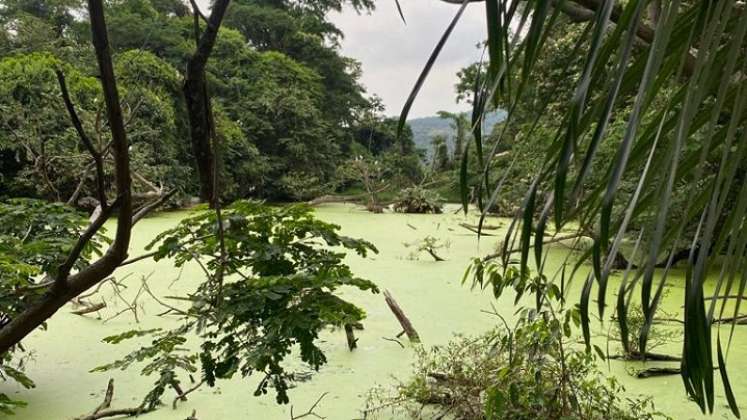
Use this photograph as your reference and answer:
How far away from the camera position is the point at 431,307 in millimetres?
2852

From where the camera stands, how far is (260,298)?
3.09ft

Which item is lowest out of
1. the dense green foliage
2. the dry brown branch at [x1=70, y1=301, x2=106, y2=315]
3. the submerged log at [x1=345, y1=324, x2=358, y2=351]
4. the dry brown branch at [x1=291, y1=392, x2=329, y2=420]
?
the dry brown branch at [x1=70, y1=301, x2=106, y2=315]

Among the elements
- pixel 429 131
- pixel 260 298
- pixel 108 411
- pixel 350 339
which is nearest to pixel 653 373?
pixel 350 339

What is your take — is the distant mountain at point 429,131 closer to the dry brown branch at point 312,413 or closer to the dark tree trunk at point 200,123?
the dry brown branch at point 312,413

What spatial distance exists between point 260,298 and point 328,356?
125 cm

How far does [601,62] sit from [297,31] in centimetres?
1258

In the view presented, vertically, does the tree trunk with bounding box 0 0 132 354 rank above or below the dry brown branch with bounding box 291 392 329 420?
above

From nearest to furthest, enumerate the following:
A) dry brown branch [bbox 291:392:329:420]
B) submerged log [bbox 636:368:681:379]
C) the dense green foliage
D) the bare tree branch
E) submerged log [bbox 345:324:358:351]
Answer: the bare tree branch < dry brown branch [bbox 291:392:329:420] < submerged log [bbox 636:368:681:379] < submerged log [bbox 345:324:358:351] < the dense green foliage

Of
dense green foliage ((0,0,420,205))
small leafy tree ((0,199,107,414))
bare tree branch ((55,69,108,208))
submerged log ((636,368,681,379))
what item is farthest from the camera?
dense green foliage ((0,0,420,205))

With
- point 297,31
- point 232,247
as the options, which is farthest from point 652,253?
point 297,31

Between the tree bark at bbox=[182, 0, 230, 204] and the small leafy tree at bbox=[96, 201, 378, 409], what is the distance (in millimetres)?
321

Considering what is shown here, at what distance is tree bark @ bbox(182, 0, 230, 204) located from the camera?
520 millimetres

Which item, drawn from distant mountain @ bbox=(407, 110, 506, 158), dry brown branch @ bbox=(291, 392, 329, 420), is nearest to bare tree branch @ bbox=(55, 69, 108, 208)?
dry brown branch @ bbox=(291, 392, 329, 420)

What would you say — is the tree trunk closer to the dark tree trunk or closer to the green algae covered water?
the dark tree trunk
